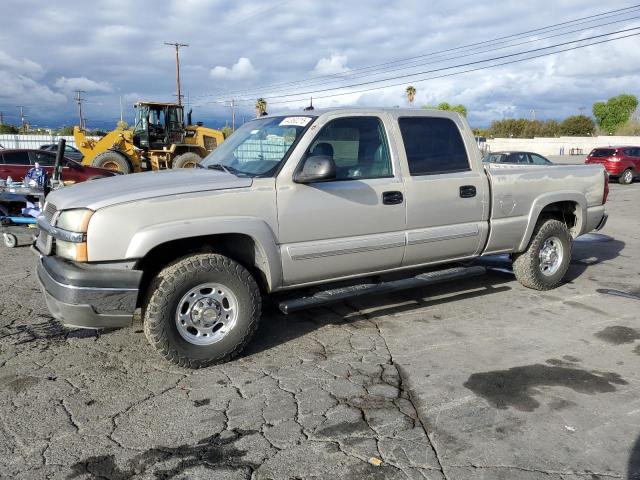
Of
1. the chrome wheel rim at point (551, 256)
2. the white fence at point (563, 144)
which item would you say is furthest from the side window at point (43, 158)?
the white fence at point (563, 144)

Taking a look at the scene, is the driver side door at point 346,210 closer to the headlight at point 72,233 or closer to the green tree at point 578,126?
the headlight at point 72,233

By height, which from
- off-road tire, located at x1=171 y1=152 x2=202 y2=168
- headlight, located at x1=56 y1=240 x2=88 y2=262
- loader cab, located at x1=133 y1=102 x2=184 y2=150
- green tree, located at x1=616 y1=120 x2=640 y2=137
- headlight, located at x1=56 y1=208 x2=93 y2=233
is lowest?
headlight, located at x1=56 y1=240 x2=88 y2=262

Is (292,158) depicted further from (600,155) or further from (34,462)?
(600,155)

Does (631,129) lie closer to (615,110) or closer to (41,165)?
(615,110)

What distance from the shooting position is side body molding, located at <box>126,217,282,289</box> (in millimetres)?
3797

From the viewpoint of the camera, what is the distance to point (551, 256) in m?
6.49

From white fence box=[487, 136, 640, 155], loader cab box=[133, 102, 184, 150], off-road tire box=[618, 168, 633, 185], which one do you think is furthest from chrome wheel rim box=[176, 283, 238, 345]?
white fence box=[487, 136, 640, 155]

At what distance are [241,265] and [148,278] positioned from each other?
2.33 feet

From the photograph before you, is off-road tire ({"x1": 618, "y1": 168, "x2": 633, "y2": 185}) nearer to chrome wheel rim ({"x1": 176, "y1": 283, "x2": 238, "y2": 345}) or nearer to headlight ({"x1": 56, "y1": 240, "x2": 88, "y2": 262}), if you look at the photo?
chrome wheel rim ({"x1": 176, "y1": 283, "x2": 238, "y2": 345})

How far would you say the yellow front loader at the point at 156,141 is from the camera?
19.2 meters

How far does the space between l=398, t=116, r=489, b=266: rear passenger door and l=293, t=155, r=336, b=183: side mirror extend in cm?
97

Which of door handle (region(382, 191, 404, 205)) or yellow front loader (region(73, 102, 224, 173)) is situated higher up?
yellow front loader (region(73, 102, 224, 173))

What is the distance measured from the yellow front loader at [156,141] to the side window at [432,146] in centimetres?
1432

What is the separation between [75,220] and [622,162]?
2542 centimetres
